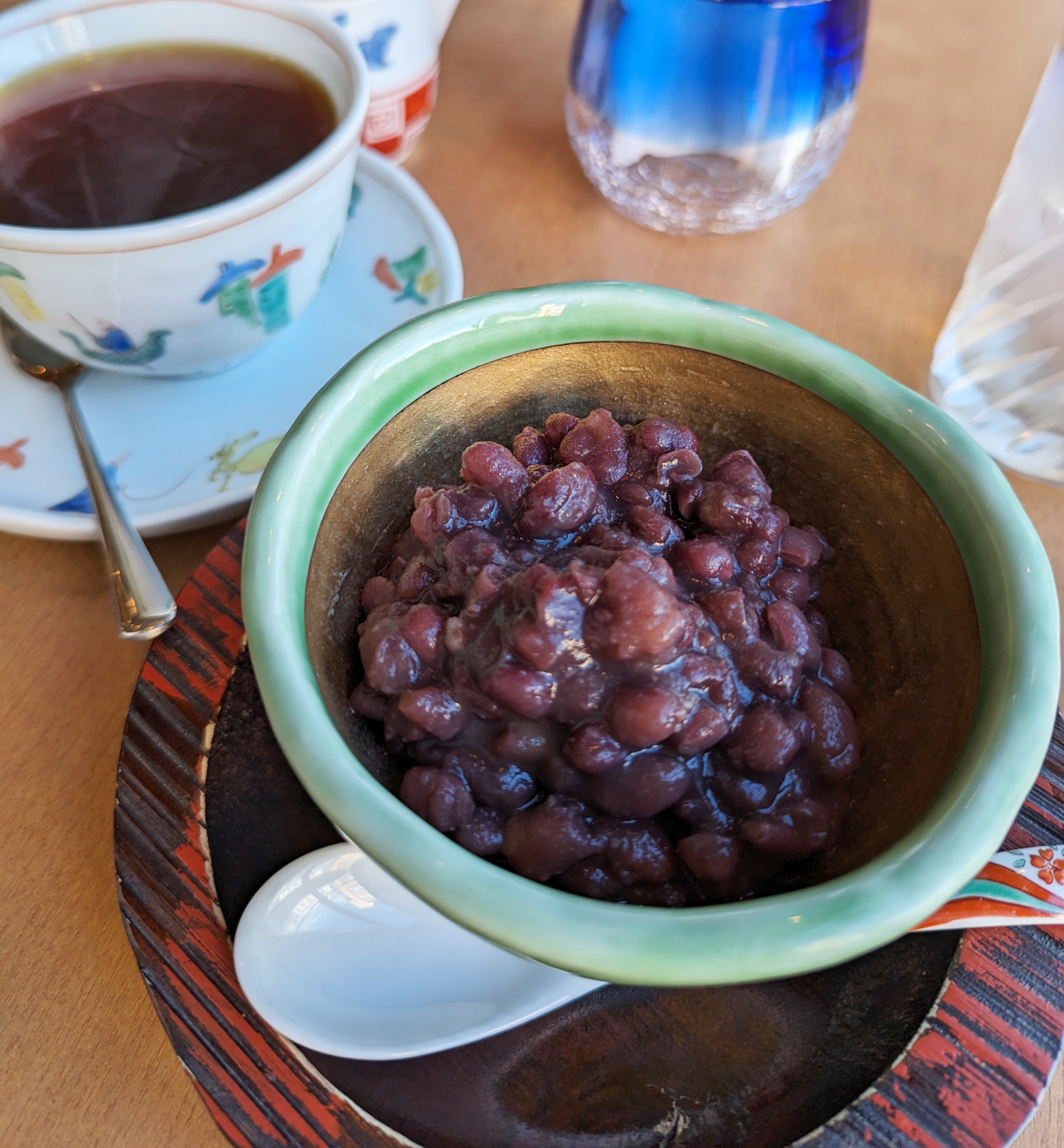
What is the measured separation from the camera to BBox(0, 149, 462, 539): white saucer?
2.61 ft

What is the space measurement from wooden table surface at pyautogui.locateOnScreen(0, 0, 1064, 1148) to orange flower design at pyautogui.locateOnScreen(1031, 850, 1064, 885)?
151 mm

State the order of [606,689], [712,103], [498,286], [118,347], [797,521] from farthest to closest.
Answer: [498,286] → [712,103] → [118,347] → [797,521] → [606,689]

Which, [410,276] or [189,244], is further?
[410,276]

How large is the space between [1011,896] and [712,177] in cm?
79

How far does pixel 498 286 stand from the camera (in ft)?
3.38

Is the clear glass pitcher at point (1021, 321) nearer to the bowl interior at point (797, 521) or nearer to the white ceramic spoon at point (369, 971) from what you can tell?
the bowl interior at point (797, 521)

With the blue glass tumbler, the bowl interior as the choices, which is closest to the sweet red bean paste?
the bowl interior

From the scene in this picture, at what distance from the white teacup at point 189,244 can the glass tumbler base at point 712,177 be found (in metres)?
0.31

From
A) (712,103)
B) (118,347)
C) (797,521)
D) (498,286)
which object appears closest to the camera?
(797,521)

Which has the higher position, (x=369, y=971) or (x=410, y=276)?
(x=410, y=276)

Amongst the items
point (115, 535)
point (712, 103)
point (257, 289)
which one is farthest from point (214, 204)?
point (712, 103)

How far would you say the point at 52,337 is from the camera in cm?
81

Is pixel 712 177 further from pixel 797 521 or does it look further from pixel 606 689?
pixel 606 689

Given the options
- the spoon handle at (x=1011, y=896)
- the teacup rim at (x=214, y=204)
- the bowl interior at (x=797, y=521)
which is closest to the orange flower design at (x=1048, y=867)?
the spoon handle at (x=1011, y=896)
